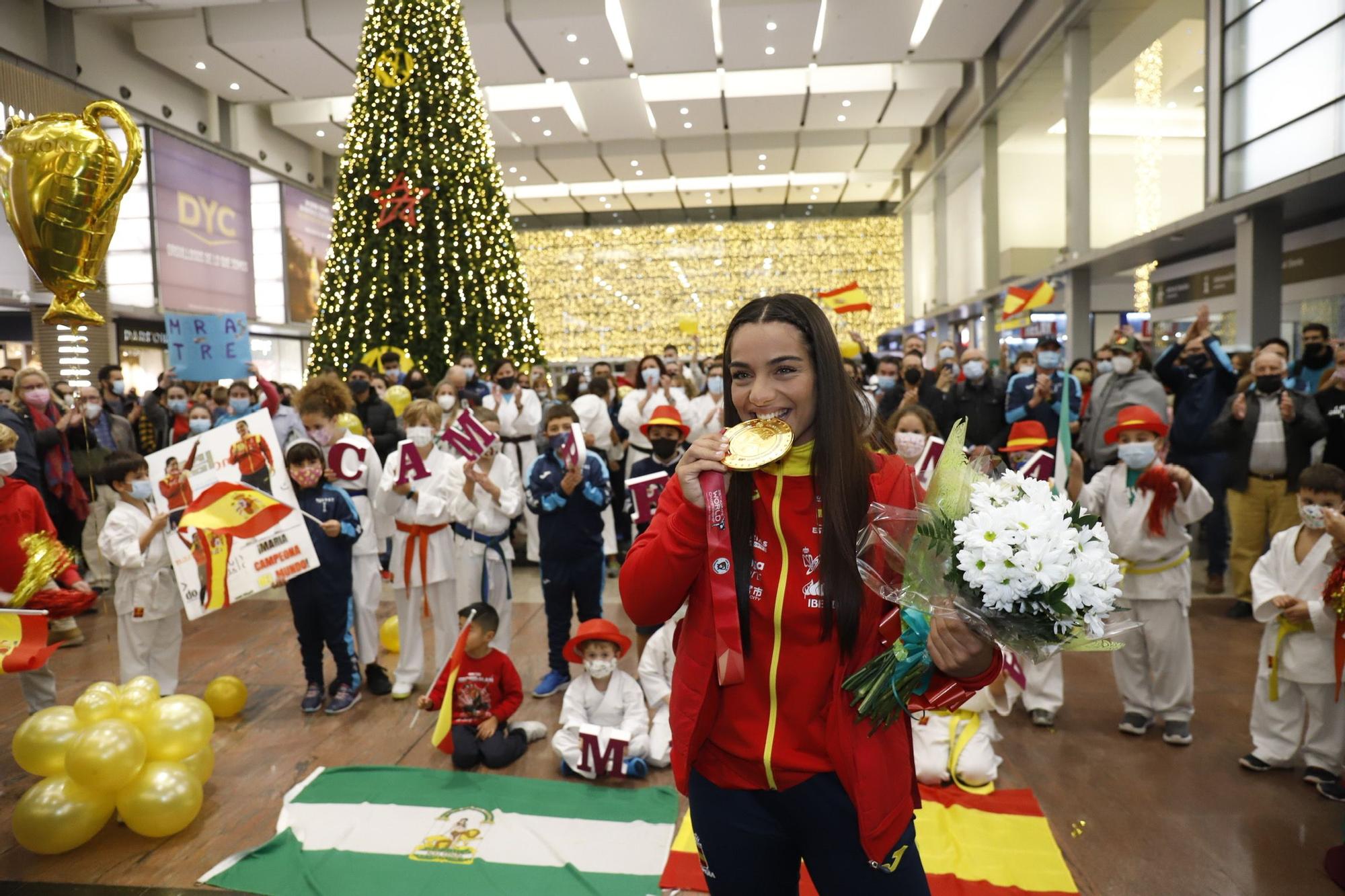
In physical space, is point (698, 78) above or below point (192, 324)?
above

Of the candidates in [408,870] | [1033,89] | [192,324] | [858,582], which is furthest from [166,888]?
[1033,89]

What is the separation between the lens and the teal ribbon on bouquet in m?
1.48

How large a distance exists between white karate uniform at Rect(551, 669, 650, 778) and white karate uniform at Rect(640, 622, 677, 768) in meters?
0.05

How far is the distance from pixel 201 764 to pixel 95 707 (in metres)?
0.52

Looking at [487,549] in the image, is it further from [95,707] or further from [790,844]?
[790,844]

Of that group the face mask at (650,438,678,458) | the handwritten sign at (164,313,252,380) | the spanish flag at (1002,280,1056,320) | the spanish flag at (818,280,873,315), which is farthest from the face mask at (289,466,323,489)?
the spanish flag at (1002,280,1056,320)

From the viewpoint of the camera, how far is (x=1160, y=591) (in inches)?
174

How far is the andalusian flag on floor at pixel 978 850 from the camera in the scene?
323 centimetres

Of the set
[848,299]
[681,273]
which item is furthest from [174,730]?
[681,273]

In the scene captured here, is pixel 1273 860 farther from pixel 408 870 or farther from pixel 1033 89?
pixel 1033 89

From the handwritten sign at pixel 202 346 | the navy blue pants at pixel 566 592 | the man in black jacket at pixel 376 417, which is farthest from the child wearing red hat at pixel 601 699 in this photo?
the handwritten sign at pixel 202 346

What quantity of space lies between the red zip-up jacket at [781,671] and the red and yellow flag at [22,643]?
3.28 m

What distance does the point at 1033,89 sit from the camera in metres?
15.5

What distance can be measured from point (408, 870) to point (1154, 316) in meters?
14.2
